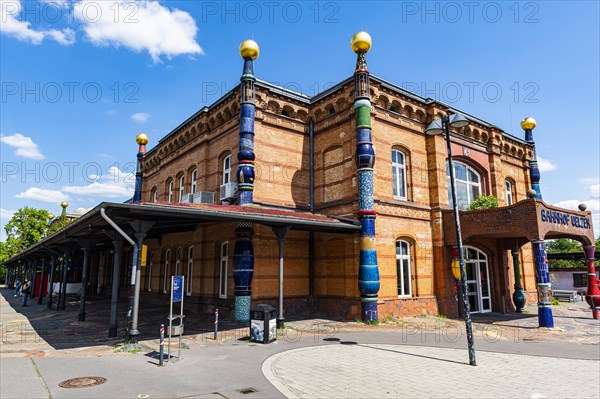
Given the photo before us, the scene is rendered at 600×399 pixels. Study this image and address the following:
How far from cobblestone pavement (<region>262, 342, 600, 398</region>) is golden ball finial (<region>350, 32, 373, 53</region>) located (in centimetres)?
1147

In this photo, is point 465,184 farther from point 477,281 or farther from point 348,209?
point 348,209

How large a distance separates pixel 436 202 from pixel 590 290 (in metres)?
8.53

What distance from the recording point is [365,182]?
14.0 meters

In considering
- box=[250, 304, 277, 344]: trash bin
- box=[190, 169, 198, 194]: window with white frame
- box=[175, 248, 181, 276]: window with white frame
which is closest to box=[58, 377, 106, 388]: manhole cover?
box=[250, 304, 277, 344]: trash bin

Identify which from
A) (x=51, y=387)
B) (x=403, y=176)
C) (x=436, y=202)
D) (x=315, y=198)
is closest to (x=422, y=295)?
(x=436, y=202)

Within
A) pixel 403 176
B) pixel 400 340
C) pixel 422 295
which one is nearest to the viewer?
pixel 400 340

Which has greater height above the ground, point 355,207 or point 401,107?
point 401,107

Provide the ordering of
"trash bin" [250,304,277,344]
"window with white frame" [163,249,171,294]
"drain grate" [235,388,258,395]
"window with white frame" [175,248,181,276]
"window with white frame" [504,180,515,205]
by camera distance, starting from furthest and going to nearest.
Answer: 1. "window with white frame" [504,180,515,205]
2. "window with white frame" [163,249,171,294]
3. "window with white frame" [175,248,181,276]
4. "trash bin" [250,304,277,344]
5. "drain grate" [235,388,258,395]

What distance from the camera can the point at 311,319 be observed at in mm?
14367

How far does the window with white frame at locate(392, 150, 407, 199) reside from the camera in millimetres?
16047

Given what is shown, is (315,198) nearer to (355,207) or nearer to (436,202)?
(355,207)

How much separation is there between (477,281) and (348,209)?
773 centimetres

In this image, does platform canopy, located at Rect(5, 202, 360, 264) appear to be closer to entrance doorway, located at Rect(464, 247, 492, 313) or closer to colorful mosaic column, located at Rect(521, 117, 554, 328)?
colorful mosaic column, located at Rect(521, 117, 554, 328)

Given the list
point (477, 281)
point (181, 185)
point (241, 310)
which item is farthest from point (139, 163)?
point (477, 281)
